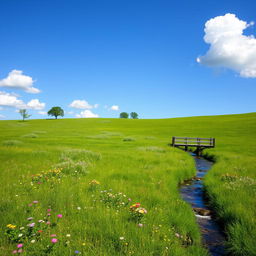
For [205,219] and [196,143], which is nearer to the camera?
[205,219]

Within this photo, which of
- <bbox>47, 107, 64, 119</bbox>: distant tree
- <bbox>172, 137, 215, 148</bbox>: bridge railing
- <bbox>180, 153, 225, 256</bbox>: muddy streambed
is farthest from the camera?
<bbox>47, 107, 64, 119</bbox>: distant tree

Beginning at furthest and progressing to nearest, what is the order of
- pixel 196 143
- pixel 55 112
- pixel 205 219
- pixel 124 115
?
pixel 124 115 < pixel 55 112 < pixel 196 143 < pixel 205 219

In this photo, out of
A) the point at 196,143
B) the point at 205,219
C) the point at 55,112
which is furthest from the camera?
the point at 55,112

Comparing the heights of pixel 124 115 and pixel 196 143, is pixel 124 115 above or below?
above

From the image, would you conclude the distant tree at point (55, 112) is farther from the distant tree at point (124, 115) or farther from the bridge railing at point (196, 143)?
the bridge railing at point (196, 143)

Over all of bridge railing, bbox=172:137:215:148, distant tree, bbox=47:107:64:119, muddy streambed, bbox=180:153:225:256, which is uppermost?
distant tree, bbox=47:107:64:119

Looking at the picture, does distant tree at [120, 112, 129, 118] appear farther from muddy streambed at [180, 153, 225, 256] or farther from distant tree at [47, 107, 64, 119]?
muddy streambed at [180, 153, 225, 256]

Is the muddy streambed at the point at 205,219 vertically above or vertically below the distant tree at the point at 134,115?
below

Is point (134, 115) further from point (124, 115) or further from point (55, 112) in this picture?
point (55, 112)

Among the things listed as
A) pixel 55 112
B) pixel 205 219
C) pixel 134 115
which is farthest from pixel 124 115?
pixel 205 219

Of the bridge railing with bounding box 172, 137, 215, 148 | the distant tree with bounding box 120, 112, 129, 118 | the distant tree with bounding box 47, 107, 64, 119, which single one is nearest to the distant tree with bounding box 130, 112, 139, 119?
the distant tree with bounding box 120, 112, 129, 118

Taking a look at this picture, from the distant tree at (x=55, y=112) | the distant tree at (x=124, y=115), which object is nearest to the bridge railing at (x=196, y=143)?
the distant tree at (x=55, y=112)

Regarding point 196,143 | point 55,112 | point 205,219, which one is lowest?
point 205,219

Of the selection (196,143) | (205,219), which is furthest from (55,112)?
(205,219)
